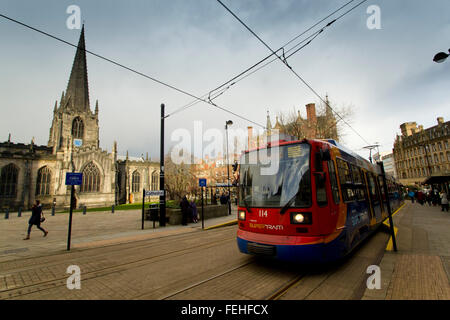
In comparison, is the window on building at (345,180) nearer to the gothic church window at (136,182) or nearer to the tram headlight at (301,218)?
the tram headlight at (301,218)

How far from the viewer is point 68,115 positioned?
4766 centimetres

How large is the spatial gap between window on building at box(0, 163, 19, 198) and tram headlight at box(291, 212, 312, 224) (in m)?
54.3

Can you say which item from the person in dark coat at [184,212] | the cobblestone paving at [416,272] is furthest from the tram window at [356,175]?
the person in dark coat at [184,212]

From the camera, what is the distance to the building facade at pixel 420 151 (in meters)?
52.1

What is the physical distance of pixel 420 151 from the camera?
192 ft

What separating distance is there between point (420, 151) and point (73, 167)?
90.5 m

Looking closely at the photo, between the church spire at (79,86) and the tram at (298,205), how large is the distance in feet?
194

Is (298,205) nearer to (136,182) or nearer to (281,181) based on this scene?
(281,181)

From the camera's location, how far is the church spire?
5016 centimetres

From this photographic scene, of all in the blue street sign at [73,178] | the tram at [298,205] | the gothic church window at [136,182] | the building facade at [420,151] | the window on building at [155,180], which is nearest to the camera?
the tram at [298,205]

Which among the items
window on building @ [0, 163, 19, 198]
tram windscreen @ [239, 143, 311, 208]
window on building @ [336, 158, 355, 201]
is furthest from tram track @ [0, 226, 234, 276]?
window on building @ [0, 163, 19, 198]

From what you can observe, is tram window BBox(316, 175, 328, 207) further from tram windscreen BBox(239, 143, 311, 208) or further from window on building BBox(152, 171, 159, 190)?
window on building BBox(152, 171, 159, 190)
